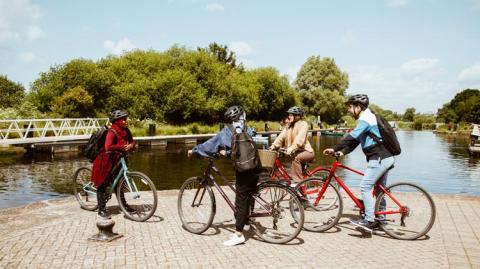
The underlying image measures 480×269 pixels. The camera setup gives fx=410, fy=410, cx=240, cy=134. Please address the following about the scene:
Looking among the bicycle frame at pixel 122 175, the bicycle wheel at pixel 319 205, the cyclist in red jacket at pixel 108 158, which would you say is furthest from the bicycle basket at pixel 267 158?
the cyclist in red jacket at pixel 108 158

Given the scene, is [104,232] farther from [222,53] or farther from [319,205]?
[222,53]

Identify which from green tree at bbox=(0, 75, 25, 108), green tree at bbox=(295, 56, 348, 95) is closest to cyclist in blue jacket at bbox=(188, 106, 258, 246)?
green tree at bbox=(295, 56, 348, 95)

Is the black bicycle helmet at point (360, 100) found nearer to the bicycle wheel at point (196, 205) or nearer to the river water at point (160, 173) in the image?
the bicycle wheel at point (196, 205)

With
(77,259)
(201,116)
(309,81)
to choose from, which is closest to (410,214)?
(77,259)

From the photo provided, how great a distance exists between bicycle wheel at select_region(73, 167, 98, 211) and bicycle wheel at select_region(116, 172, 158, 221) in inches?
36.8

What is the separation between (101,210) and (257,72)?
59945 millimetres

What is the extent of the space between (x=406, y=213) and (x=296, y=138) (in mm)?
2371

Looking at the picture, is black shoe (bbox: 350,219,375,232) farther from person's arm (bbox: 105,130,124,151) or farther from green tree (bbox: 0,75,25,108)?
green tree (bbox: 0,75,25,108)

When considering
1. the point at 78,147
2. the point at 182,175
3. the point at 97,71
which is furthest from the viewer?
the point at 97,71

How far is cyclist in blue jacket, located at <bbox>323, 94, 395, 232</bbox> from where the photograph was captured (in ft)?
18.9

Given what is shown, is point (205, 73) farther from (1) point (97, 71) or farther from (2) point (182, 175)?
(2) point (182, 175)

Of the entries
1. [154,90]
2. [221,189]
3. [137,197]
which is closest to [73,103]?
[154,90]

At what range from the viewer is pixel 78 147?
90.8 ft

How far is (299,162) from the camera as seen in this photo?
303 inches
